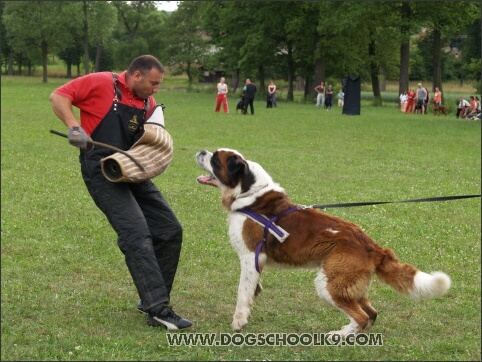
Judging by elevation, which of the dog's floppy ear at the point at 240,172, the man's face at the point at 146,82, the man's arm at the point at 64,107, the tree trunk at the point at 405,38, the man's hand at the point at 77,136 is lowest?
the dog's floppy ear at the point at 240,172

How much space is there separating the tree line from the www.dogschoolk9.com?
3485 cm

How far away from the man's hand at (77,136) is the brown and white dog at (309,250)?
101cm

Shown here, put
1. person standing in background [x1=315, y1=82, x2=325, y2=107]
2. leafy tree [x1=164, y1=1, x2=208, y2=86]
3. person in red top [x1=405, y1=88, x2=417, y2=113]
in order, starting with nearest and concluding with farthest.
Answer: person in red top [x1=405, y1=88, x2=417, y2=113] → person standing in background [x1=315, y1=82, x2=325, y2=107] → leafy tree [x1=164, y1=1, x2=208, y2=86]

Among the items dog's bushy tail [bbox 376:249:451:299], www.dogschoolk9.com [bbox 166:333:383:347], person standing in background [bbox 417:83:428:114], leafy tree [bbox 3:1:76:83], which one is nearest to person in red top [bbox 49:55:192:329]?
www.dogschoolk9.com [bbox 166:333:383:347]

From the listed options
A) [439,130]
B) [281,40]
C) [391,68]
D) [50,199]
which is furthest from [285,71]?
[50,199]

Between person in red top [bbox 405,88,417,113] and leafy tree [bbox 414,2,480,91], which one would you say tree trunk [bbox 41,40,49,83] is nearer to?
leafy tree [bbox 414,2,480,91]

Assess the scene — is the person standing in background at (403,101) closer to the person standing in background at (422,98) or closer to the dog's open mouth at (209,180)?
the person standing in background at (422,98)

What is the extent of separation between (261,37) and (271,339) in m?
50.3

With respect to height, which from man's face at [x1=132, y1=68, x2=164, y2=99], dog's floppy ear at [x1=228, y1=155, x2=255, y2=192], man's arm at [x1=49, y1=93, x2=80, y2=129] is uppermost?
man's face at [x1=132, y1=68, x2=164, y2=99]

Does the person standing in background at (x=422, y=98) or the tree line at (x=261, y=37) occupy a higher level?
the tree line at (x=261, y=37)

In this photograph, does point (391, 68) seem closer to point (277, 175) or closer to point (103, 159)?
point (277, 175)

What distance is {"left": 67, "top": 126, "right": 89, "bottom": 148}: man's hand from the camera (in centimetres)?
521

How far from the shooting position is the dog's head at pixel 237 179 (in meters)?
5.54

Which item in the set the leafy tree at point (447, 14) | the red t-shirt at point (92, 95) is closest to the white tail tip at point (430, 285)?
the red t-shirt at point (92, 95)
